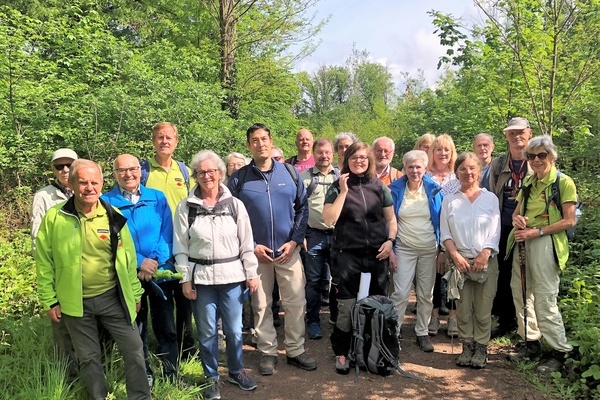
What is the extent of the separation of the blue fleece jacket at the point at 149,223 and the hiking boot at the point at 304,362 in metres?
1.57

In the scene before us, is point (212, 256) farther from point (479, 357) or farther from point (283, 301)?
point (479, 357)

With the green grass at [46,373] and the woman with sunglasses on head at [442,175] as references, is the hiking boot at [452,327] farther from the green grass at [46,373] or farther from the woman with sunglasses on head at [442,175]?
the green grass at [46,373]

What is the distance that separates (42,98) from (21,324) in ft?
18.5

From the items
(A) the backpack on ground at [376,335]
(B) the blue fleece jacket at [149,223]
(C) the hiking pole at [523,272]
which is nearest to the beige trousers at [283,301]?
(A) the backpack on ground at [376,335]

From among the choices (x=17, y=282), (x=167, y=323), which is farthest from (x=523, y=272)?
(x=17, y=282)

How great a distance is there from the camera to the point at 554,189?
414cm

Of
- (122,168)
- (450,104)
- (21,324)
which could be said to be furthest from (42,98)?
(450,104)

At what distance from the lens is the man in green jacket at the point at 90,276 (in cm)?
317

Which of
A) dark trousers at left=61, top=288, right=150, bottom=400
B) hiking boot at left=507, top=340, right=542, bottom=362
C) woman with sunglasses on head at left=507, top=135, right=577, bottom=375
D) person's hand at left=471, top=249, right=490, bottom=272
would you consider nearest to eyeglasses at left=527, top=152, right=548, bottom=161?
woman with sunglasses on head at left=507, top=135, right=577, bottom=375

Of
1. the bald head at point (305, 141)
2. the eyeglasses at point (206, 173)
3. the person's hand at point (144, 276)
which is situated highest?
the bald head at point (305, 141)

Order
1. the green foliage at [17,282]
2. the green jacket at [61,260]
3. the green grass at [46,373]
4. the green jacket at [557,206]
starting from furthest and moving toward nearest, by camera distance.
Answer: the green foliage at [17,282], the green jacket at [557,206], the green grass at [46,373], the green jacket at [61,260]

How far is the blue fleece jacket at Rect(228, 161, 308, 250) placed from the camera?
4.23m

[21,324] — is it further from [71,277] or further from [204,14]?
[204,14]

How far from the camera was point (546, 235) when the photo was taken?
4172 mm
